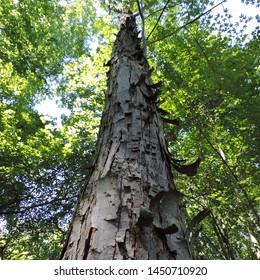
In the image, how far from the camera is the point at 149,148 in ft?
4.45

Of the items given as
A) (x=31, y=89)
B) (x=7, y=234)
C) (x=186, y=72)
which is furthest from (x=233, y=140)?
(x=31, y=89)

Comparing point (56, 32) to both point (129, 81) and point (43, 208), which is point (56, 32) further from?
point (129, 81)

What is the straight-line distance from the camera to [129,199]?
1018mm

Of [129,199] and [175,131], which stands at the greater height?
[175,131]

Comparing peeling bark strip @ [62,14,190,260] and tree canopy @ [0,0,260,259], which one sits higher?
tree canopy @ [0,0,260,259]

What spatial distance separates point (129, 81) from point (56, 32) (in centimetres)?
1140

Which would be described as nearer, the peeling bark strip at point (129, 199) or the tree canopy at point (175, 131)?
the peeling bark strip at point (129, 199)

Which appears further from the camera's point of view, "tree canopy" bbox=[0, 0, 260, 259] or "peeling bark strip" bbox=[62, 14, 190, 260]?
"tree canopy" bbox=[0, 0, 260, 259]

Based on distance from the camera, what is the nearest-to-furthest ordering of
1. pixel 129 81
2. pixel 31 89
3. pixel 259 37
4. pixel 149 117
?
pixel 149 117 → pixel 129 81 → pixel 259 37 → pixel 31 89

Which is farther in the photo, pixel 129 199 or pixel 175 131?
pixel 175 131

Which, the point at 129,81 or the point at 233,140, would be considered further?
the point at 233,140

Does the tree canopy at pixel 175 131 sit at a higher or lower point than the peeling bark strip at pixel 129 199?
higher

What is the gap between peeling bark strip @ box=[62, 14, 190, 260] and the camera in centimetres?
86

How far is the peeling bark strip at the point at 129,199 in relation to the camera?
855 mm
